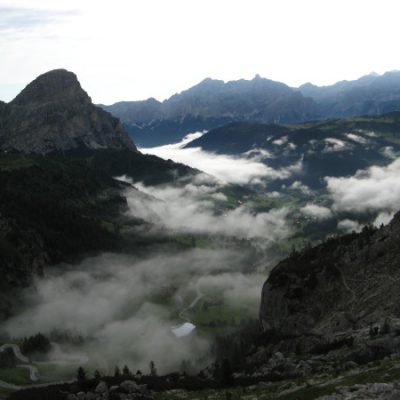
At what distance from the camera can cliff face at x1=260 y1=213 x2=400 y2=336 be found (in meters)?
152

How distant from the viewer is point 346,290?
573 ft

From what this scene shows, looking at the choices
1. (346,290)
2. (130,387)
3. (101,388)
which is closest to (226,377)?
(130,387)

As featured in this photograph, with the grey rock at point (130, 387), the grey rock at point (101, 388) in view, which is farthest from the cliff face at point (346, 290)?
the grey rock at point (101, 388)

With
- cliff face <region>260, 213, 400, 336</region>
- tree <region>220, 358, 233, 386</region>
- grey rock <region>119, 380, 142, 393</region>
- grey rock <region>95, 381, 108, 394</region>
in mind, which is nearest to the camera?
grey rock <region>95, 381, 108, 394</region>

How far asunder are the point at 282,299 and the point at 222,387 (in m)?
81.4

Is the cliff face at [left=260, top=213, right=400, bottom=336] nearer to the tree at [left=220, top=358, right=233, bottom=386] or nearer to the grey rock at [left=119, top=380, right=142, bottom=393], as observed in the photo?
the tree at [left=220, top=358, right=233, bottom=386]

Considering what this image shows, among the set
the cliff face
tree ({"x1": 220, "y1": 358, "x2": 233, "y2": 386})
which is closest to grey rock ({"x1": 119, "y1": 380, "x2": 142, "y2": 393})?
tree ({"x1": 220, "y1": 358, "x2": 233, "y2": 386})

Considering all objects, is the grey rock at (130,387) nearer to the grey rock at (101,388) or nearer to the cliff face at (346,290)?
the grey rock at (101,388)

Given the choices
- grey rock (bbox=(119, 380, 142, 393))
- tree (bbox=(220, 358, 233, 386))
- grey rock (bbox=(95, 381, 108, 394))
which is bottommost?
tree (bbox=(220, 358, 233, 386))

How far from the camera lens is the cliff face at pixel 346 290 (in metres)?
152

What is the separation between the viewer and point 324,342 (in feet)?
443

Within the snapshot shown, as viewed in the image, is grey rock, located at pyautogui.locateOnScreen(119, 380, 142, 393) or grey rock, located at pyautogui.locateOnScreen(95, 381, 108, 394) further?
grey rock, located at pyautogui.locateOnScreen(119, 380, 142, 393)

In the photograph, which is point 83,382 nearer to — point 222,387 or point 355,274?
point 222,387

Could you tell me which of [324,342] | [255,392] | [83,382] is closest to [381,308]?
[324,342]
